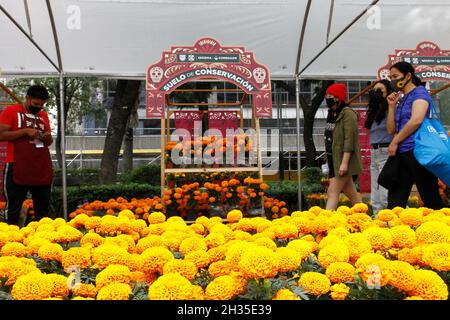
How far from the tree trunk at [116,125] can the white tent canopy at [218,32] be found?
374 centimetres

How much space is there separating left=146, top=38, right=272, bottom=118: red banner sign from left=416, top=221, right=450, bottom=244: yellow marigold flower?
431 centimetres

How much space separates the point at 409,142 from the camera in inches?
138

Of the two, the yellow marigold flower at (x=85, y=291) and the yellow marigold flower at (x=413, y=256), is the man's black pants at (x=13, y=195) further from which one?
the yellow marigold flower at (x=413, y=256)

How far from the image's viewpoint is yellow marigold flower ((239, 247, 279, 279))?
101 centimetres

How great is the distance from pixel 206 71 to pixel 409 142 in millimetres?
2784

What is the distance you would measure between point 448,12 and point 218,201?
13.5 ft

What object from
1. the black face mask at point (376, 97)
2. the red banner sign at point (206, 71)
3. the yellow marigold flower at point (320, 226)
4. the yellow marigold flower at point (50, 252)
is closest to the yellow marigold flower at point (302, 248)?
the yellow marigold flower at point (320, 226)

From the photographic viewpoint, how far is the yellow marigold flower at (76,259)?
1323 millimetres

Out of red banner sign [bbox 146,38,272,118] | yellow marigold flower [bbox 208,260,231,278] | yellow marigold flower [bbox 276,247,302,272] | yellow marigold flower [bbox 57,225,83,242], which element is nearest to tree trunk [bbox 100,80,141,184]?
red banner sign [bbox 146,38,272,118]

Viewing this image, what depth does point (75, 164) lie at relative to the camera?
33.6 meters

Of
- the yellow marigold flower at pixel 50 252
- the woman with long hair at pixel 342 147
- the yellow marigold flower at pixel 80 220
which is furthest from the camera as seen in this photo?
the woman with long hair at pixel 342 147

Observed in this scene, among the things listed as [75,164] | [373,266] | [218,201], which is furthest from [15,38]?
[75,164]

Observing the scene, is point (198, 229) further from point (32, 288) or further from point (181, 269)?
point (32, 288)
